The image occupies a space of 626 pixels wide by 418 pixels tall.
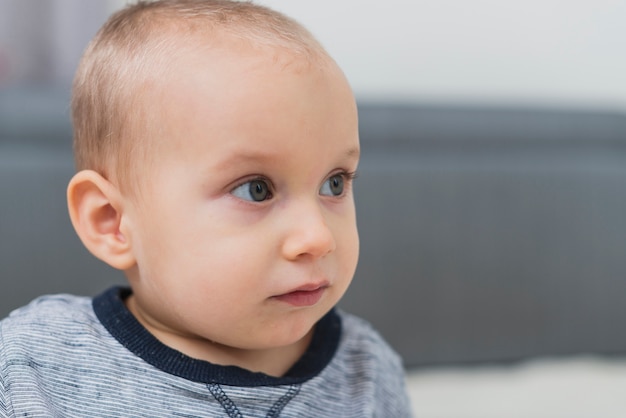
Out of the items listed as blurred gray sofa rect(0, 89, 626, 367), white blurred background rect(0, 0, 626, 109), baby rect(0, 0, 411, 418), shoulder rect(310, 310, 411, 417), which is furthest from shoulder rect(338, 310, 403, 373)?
white blurred background rect(0, 0, 626, 109)

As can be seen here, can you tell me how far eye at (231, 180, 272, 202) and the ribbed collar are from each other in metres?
0.16

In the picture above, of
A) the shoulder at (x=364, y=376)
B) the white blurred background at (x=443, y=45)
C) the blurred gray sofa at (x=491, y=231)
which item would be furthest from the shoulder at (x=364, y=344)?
the white blurred background at (x=443, y=45)

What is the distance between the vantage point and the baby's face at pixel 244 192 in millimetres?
Result: 662

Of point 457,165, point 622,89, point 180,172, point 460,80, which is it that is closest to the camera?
point 180,172

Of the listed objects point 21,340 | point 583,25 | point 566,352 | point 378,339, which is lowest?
point 566,352

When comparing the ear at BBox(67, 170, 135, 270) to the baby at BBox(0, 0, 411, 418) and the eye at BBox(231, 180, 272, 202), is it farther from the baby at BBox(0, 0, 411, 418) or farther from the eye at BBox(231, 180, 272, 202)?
the eye at BBox(231, 180, 272, 202)

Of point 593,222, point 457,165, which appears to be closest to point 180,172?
point 457,165

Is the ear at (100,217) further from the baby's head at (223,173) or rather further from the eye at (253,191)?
the eye at (253,191)

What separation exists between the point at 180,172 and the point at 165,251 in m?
0.07

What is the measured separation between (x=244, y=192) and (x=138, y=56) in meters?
0.16

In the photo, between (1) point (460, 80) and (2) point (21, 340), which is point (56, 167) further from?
(1) point (460, 80)

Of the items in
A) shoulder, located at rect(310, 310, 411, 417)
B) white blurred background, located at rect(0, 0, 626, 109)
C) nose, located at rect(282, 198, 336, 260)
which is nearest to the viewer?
nose, located at rect(282, 198, 336, 260)

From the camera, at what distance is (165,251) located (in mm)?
693

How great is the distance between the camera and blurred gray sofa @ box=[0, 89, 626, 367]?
1484 mm
